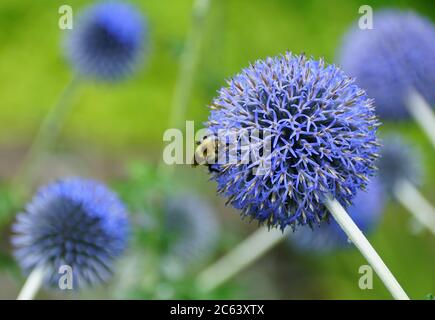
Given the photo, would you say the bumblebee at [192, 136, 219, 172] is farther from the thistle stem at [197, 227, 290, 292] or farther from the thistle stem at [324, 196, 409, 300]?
the thistle stem at [197, 227, 290, 292]

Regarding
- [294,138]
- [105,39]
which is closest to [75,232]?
[294,138]

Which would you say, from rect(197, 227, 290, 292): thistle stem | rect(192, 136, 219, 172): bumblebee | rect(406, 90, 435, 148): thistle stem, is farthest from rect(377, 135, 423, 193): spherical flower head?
rect(192, 136, 219, 172): bumblebee

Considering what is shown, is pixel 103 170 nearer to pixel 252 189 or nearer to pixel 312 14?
pixel 312 14

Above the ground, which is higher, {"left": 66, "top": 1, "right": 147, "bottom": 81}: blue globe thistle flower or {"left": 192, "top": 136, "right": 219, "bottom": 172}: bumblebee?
{"left": 66, "top": 1, "right": 147, "bottom": 81}: blue globe thistle flower

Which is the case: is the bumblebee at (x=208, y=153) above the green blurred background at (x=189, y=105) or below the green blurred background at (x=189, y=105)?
below

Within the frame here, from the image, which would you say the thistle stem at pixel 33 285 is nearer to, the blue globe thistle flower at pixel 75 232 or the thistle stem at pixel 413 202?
the blue globe thistle flower at pixel 75 232

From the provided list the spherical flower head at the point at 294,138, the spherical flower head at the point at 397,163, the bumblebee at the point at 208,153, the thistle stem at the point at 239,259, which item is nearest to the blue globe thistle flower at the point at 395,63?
the spherical flower head at the point at 397,163
